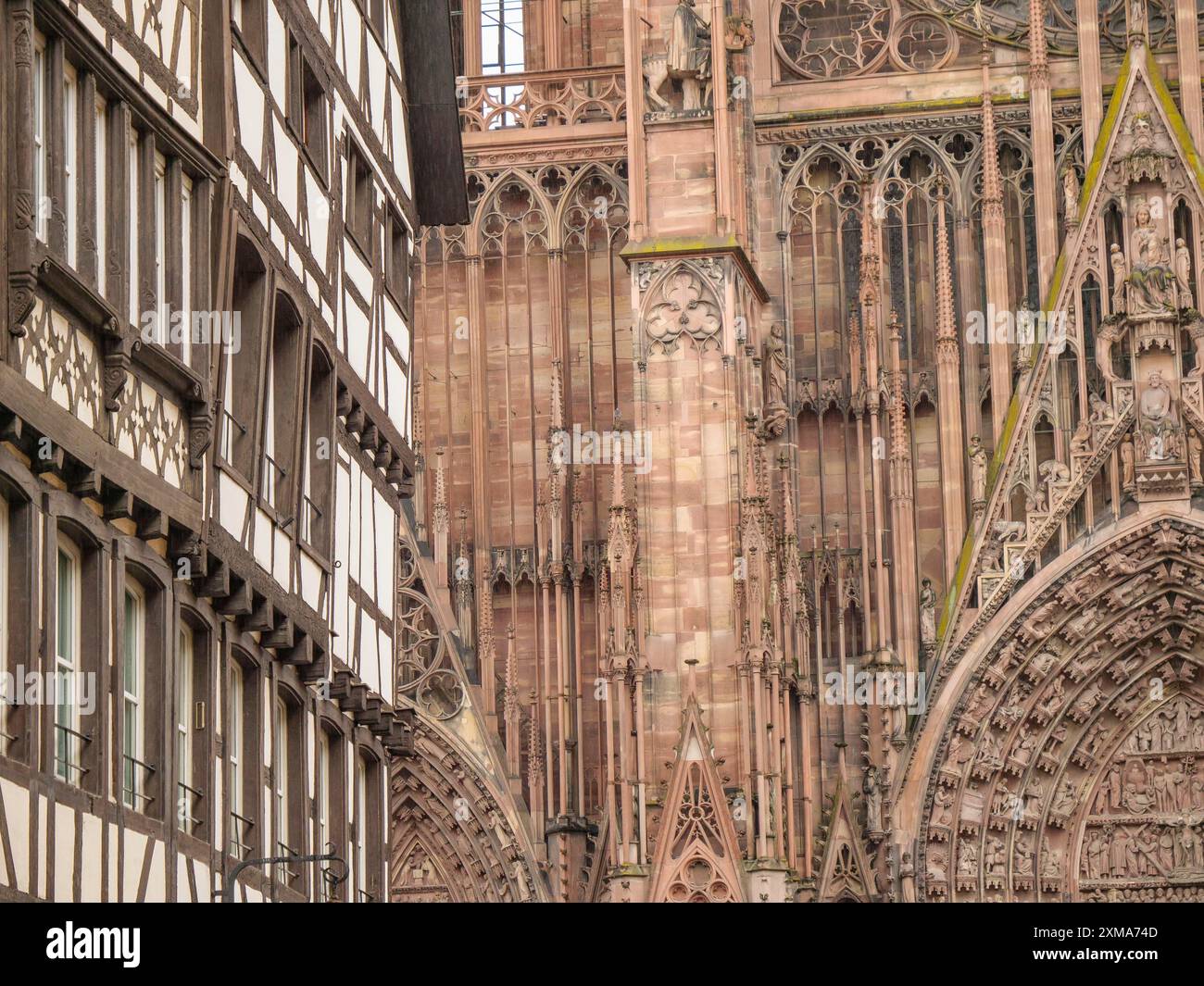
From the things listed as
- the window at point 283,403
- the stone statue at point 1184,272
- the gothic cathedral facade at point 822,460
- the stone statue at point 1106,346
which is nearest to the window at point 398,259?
the window at point 283,403

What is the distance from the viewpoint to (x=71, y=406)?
717 inches

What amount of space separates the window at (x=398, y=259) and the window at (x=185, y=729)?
7926mm

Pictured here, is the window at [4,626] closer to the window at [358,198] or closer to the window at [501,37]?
the window at [358,198]

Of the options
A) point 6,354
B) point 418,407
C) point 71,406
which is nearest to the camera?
point 6,354

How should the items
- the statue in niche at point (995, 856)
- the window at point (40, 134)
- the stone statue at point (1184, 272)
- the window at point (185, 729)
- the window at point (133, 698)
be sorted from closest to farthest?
the window at point (40, 134), the window at point (133, 698), the window at point (185, 729), the stone statue at point (1184, 272), the statue in niche at point (995, 856)

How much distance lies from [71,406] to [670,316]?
19332mm

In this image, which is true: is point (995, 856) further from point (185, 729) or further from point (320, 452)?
point (185, 729)

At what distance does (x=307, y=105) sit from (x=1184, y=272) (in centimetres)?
1489

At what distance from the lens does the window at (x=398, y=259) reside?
2900 cm

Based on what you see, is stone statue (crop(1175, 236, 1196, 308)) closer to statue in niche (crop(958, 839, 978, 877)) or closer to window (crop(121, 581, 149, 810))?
statue in niche (crop(958, 839, 978, 877))

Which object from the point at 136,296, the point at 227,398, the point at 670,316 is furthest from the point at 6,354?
the point at 670,316

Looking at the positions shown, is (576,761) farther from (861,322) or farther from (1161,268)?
(1161,268)

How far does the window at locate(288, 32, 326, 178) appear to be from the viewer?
24.6m
